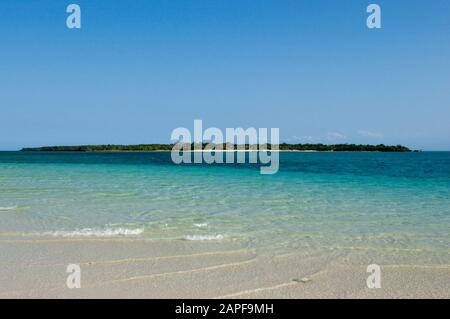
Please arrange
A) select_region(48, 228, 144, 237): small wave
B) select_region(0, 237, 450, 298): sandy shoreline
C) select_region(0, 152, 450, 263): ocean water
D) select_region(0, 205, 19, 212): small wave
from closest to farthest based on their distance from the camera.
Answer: select_region(0, 237, 450, 298): sandy shoreline < select_region(0, 152, 450, 263): ocean water < select_region(48, 228, 144, 237): small wave < select_region(0, 205, 19, 212): small wave

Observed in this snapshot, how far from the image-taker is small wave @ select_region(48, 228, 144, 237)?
759cm

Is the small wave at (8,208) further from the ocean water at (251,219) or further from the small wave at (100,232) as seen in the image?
the small wave at (100,232)

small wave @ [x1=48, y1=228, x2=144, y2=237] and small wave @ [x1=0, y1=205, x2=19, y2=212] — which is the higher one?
small wave @ [x1=0, y1=205, x2=19, y2=212]

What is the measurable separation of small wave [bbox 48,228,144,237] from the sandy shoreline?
1.81ft

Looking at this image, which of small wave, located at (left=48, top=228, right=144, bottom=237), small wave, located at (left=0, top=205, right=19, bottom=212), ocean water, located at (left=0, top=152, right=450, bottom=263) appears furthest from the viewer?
small wave, located at (left=0, top=205, right=19, bottom=212)

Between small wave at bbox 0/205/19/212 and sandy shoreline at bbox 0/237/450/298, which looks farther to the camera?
small wave at bbox 0/205/19/212

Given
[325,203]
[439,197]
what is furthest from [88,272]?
[439,197]

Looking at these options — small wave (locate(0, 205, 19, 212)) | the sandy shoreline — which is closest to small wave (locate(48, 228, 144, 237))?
the sandy shoreline

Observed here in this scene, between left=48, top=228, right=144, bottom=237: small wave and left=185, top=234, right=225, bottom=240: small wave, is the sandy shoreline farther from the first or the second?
left=48, top=228, right=144, bottom=237: small wave

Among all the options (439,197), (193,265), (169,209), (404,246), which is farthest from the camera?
(439,197)
